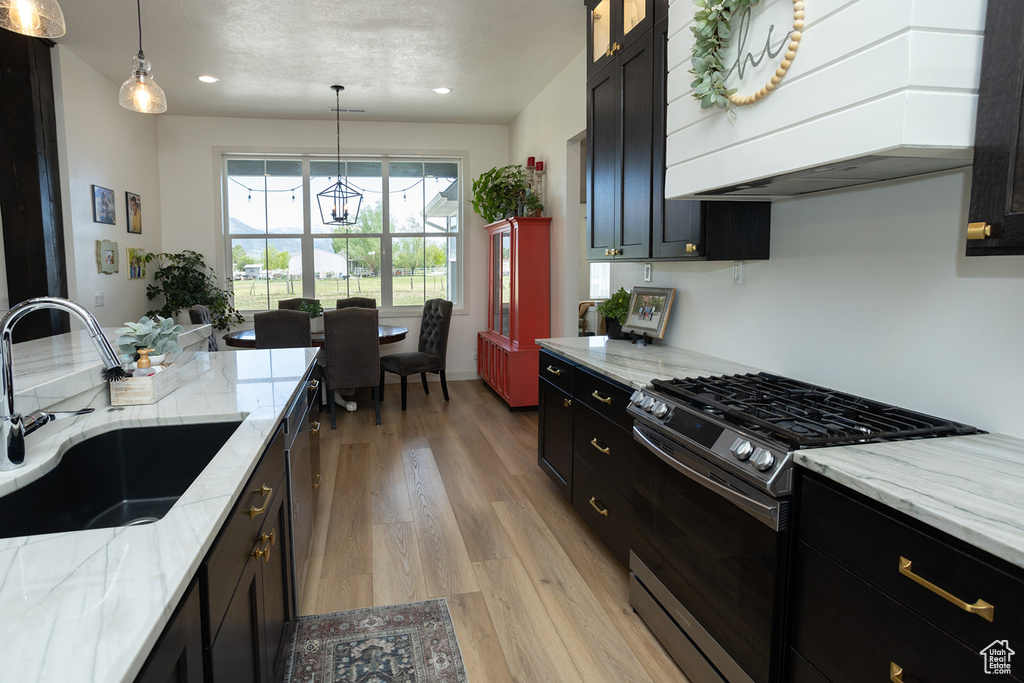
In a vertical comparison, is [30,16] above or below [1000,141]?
above

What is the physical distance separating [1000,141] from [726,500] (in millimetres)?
998

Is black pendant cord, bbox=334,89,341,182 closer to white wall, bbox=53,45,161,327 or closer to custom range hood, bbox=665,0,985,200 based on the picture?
white wall, bbox=53,45,161,327

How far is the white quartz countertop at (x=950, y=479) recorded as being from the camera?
3.21 feet

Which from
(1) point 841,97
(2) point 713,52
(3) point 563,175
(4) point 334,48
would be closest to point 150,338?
(2) point 713,52

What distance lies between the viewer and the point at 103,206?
486cm

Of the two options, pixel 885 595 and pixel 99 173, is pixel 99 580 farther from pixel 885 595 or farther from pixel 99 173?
pixel 99 173

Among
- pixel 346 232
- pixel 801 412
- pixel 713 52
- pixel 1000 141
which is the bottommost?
pixel 801 412

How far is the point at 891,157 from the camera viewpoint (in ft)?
4.52

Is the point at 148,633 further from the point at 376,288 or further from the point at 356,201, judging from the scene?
the point at 376,288

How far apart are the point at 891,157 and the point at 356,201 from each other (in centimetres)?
501

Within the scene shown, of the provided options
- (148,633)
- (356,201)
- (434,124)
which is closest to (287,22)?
(356,201)

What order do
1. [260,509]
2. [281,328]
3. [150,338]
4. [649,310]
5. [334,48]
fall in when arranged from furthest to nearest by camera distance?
[281,328] < [334,48] < [649,310] < [150,338] < [260,509]

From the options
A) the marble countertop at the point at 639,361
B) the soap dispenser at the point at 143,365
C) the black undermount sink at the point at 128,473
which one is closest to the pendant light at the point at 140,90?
the soap dispenser at the point at 143,365

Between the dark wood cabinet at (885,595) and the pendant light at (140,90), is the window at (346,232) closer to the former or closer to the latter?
the pendant light at (140,90)
